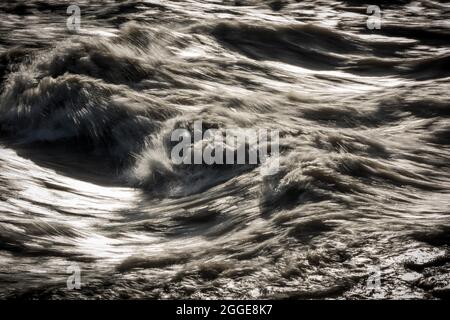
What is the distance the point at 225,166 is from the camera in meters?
4.17

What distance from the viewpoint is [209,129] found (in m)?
4.52

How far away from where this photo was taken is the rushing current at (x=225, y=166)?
3.00 m

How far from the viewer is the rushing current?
3000 millimetres

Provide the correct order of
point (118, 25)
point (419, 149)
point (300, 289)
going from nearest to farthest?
point (300, 289) → point (419, 149) → point (118, 25)

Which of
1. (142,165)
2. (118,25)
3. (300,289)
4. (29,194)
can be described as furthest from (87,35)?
(300,289)

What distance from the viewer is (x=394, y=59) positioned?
5871mm

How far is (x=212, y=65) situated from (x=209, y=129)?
1252 mm

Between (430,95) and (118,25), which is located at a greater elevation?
(118,25)

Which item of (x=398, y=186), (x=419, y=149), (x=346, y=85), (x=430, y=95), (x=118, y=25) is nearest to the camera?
(x=398, y=186)
